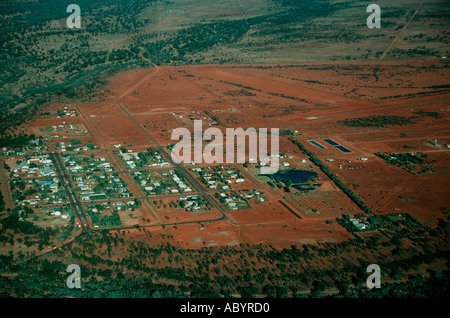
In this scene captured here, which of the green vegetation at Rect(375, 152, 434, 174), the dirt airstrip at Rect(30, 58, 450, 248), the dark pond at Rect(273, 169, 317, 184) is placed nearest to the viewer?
the dirt airstrip at Rect(30, 58, 450, 248)

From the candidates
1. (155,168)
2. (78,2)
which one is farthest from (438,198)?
(78,2)

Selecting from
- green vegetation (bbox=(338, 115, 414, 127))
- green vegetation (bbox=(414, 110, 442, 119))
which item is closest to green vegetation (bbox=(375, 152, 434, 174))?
green vegetation (bbox=(338, 115, 414, 127))

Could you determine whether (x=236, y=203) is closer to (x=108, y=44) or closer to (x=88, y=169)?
(x=88, y=169)

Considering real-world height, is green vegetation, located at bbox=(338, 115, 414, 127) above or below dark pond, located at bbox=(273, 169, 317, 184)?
above

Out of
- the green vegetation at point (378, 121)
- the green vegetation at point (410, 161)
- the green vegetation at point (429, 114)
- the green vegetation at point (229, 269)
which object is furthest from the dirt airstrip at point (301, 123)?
the green vegetation at point (229, 269)

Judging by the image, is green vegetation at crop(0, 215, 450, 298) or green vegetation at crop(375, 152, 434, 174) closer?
green vegetation at crop(0, 215, 450, 298)

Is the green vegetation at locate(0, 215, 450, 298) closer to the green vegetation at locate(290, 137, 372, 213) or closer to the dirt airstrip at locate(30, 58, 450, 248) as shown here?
the dirt airstrip at locate(30, 58, 450, 248)

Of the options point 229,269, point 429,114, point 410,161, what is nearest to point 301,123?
point 410,161

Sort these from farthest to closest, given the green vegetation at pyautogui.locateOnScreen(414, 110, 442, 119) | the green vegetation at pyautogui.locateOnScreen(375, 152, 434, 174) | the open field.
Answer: the green vegetation at pyautogui.locateOnScreen(414, 110, 442, 119)
the green vegetation at pyautogui.locateOnScreen(375, 152, 434, 174)
the open field

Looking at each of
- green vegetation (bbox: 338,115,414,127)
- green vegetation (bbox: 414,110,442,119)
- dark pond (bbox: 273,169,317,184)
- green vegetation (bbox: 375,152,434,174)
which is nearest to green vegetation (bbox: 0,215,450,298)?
dark pond (bbox: 273,169,317,184)

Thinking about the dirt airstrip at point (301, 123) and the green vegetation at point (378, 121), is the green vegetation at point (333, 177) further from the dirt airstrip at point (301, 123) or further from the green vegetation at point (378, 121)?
the green vegetation at point (378, 121)

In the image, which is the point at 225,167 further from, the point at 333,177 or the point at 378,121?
the point at 378,121
